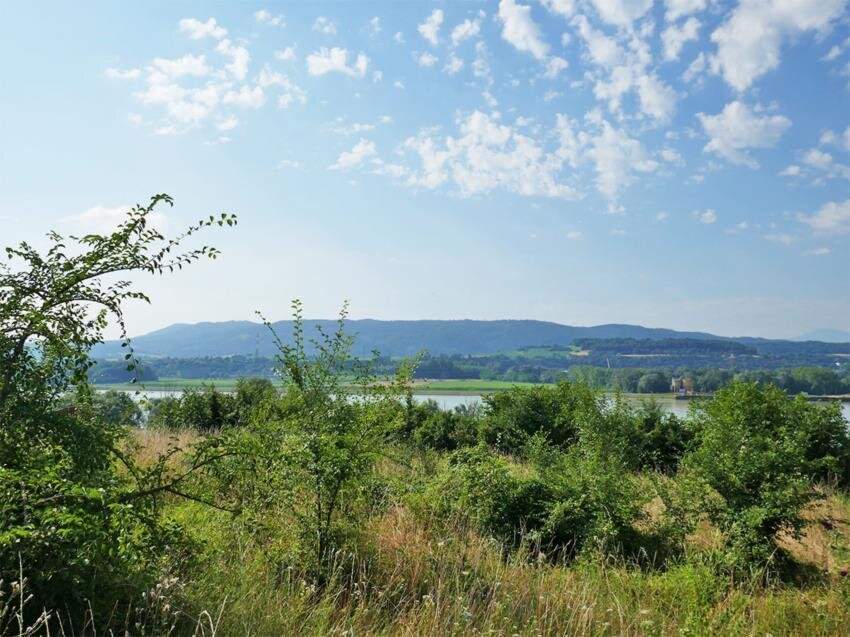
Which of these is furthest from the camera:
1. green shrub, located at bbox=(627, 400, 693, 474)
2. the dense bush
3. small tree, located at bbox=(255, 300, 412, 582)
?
the dense bush

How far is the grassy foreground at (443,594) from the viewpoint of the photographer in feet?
12.0

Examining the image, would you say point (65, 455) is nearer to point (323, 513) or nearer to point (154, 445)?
point (323, 513)

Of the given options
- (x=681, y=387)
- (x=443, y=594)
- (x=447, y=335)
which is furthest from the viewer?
(x=447, y=335)

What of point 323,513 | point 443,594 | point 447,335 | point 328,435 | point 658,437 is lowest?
point 658,437

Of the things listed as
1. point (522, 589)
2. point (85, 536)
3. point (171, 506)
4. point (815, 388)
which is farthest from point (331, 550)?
point (815, 388)

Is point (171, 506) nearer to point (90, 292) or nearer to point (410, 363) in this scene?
point (410, 363)

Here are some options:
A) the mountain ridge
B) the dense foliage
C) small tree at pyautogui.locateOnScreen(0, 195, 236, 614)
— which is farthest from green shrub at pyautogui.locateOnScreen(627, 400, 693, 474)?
the mountain ridge

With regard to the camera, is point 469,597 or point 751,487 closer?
point 469,597

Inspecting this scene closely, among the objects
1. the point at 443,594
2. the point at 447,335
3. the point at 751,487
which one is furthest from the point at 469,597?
the point at 447,335

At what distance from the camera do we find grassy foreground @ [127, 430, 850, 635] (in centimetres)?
365

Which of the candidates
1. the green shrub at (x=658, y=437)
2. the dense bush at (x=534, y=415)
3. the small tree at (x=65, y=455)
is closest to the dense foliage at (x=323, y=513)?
the small tree at (x=65, y=455)

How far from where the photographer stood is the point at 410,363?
6.90m

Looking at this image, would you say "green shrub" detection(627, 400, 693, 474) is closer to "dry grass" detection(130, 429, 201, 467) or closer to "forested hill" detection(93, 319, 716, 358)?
"dry grass" detection(130, 429, 201, 467)

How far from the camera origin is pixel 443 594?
4.46 m
